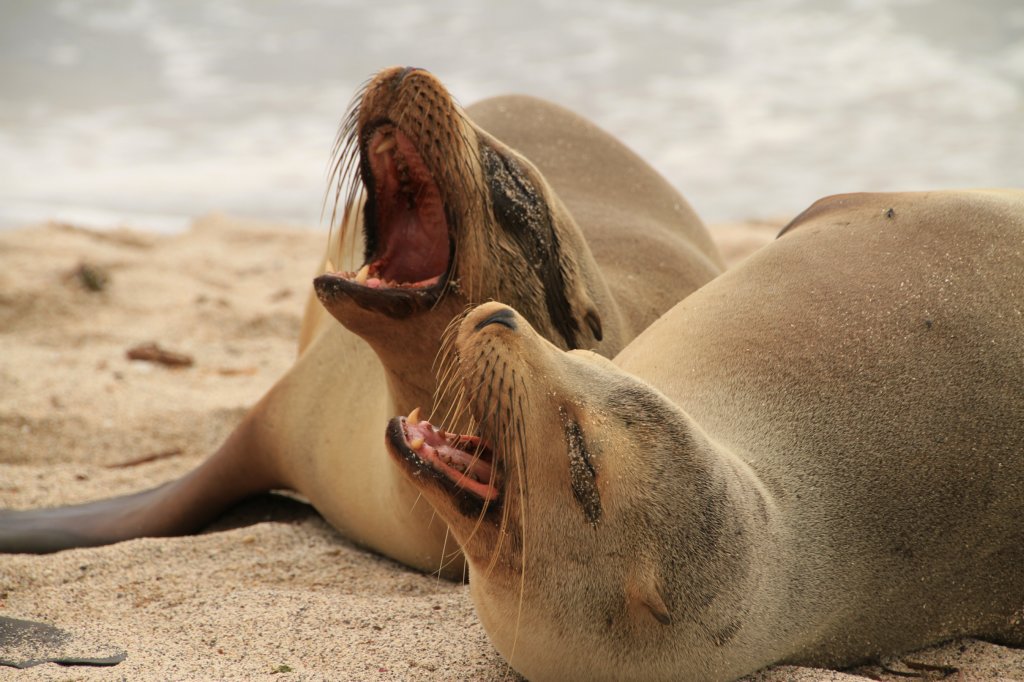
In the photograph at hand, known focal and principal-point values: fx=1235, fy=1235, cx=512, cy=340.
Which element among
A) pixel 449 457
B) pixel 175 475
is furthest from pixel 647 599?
pixel 175 475

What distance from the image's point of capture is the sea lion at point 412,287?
108 inches

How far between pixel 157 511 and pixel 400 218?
140 cm

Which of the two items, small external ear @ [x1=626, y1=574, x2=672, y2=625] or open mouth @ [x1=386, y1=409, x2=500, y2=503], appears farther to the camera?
open mouth @ [x1=386, y1=409, x2=500, y2=503]

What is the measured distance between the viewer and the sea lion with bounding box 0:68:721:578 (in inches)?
108

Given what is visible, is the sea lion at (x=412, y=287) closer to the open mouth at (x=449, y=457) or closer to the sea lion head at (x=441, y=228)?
the sea lion head at (x=441, y=228)

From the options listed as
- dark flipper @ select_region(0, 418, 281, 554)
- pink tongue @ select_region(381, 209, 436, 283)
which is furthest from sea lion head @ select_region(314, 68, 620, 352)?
dark flipper @ select_region(0, 418, 281, 554)

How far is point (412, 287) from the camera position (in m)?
2.71

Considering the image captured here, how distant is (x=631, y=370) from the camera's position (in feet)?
9.00

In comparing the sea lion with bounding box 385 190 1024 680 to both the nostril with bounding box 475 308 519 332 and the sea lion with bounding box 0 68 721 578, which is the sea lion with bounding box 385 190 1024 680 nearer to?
the nostril with bounding box 475 308 519 332

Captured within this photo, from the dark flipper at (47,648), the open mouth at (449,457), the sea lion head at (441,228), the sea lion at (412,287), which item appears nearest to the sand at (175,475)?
the dark flipper at (47,648)

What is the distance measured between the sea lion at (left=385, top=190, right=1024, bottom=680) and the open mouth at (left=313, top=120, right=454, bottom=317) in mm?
531

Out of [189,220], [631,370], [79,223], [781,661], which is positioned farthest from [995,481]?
[189,220]

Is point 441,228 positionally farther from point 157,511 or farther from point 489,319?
point 157,511

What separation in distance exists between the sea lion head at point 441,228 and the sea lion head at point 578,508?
0.62m
